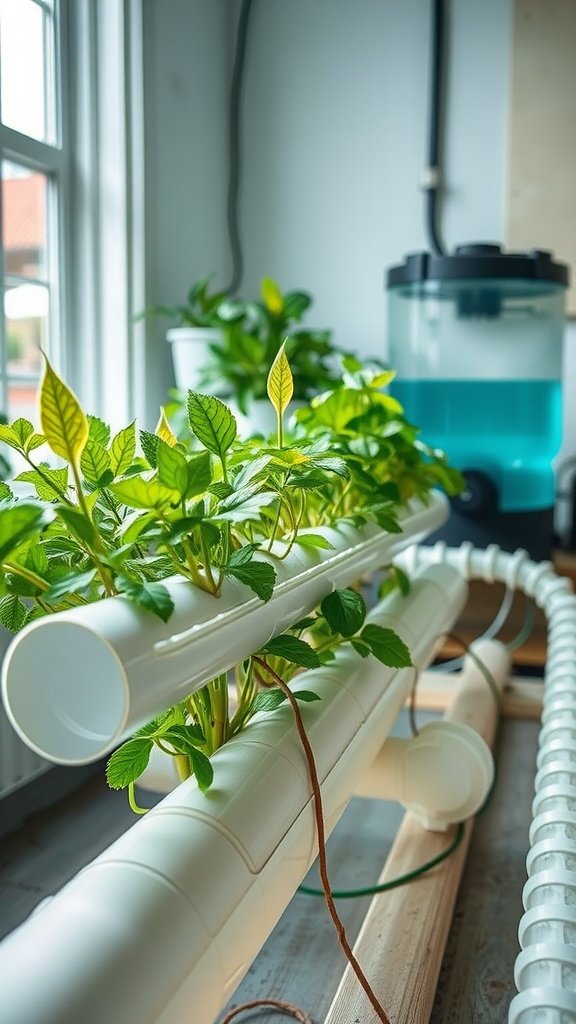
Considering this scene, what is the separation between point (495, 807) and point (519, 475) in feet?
2.51

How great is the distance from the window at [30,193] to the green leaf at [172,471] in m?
1.08

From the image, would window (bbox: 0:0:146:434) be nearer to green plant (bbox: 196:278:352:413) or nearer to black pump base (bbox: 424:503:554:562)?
green plant (bbox: 196:278:352:413)

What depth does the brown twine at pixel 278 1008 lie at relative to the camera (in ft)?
2.84

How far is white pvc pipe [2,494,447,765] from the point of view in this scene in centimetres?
53

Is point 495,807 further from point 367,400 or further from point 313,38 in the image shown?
point 313,38

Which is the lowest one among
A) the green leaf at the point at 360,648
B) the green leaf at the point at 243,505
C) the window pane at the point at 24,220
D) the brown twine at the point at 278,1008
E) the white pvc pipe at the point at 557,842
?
the brown twine at the point at 278,1008

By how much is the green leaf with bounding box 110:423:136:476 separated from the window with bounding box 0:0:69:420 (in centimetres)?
94

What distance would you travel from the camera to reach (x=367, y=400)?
3.68 ft

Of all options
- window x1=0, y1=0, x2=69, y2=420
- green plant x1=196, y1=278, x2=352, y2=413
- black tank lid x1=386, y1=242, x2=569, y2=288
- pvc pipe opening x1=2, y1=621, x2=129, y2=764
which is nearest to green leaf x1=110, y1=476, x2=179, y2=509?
pvc pipe opening x1=2, y1=621, x2=129, y2=764

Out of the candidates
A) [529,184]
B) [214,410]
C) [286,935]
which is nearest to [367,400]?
[214,410]

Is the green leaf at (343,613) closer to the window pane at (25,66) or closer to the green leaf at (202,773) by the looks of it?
the green leaf at (202,773)

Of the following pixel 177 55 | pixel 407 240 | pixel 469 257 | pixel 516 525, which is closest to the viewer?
pixel 469 257

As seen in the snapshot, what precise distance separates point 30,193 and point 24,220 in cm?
6

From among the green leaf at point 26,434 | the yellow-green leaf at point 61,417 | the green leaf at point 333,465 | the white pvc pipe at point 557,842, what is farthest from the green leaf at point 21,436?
the white pvc pipe at point 557,842
